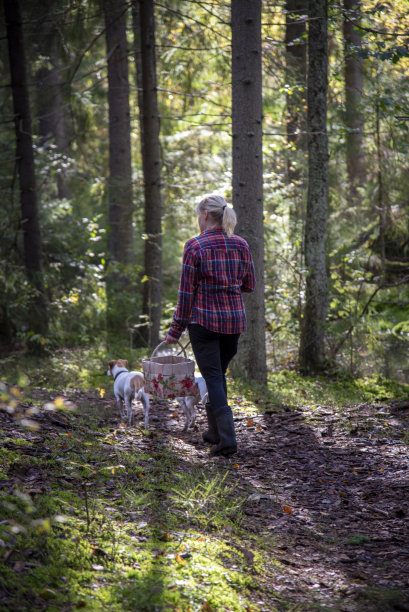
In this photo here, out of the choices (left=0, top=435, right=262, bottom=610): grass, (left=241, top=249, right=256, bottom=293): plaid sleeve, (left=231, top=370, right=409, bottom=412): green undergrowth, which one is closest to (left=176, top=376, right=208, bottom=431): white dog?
(left=241, top=249, right=256, bottom=293): plaid sleeve

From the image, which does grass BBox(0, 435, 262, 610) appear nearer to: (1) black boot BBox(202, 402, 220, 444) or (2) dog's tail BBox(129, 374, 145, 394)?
(1) black boot BBox(202, 402, 220, 444)

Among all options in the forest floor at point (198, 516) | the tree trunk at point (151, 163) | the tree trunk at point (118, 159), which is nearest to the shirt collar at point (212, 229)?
the forest floor at point (198, 516)

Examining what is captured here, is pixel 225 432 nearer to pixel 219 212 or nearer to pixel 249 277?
pixel 249 277

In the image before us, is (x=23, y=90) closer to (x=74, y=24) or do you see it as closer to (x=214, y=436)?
(x=74, y=24)

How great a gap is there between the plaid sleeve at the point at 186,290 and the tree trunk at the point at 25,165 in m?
6.89

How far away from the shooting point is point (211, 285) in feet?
17.5

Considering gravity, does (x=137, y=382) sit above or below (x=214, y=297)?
below

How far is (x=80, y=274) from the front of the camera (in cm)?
1373

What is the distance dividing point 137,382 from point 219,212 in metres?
2.19

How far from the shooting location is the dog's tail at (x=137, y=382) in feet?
21.1

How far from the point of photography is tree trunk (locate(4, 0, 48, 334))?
1161 cm

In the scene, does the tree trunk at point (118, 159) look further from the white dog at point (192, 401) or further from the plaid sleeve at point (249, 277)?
the plaid sleeve at point (249, 277)

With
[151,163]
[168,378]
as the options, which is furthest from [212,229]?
[151,163]

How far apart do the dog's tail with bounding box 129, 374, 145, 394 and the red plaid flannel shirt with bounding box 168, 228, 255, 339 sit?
51.5 inches
